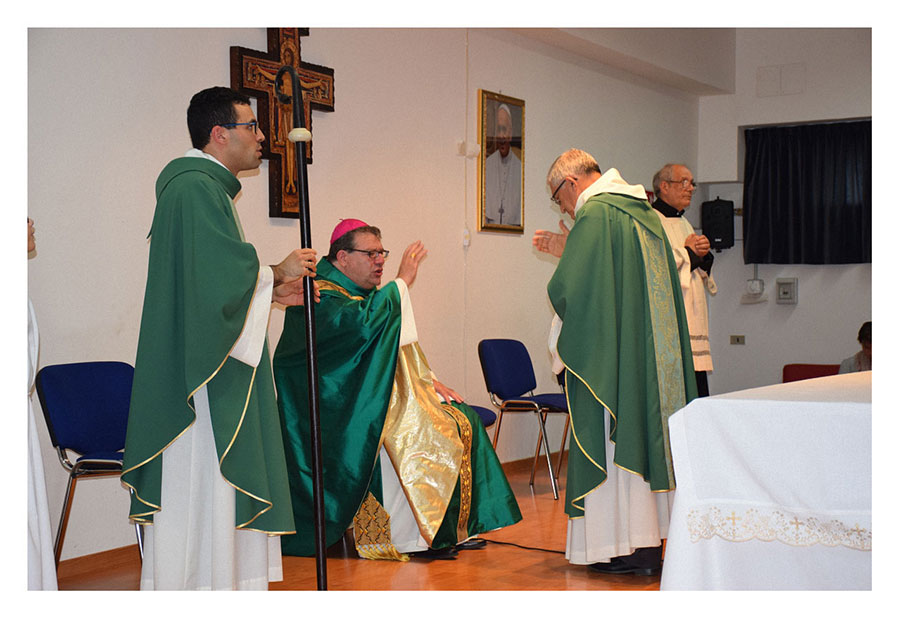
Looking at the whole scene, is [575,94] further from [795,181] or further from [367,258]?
[367,258]

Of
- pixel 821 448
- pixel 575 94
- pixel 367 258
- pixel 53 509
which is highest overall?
pixel 575 94

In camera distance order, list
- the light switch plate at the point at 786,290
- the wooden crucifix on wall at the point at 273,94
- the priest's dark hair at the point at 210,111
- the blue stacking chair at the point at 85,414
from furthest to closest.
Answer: the light switch plate at the point at 786,290 < the wooden crucifix on wall at the point at 273,94 < the blue stacking chair at the point at 85,414 < the priest's dark hair at the point at 210,111

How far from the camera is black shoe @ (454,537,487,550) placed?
15.6 ft

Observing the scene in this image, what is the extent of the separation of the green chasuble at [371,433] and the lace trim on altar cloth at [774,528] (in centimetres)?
226

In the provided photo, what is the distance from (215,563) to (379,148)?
3418mm

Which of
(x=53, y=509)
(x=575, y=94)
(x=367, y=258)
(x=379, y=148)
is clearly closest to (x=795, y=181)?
(x=575, y=94)

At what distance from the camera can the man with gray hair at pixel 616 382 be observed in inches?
161

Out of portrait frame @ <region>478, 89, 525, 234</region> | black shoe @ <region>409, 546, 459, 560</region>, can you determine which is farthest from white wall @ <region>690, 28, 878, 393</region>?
black shoe @ <region>409, 546, 459, 560</region>

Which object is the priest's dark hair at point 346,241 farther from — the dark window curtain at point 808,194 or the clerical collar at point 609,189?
the dark window curtain at point 808,194

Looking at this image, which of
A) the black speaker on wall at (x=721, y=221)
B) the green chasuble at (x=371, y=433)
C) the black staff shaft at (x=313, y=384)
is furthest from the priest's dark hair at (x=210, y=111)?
the black speaker on wall at (x=721, y=221)

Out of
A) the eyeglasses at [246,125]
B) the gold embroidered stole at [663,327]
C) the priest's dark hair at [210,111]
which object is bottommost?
the gold embroidered stole at [663,327]

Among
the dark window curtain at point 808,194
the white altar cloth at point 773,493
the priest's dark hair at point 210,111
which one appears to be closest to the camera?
the white altar cloth at point 773,493

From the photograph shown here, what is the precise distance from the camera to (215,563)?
326cm

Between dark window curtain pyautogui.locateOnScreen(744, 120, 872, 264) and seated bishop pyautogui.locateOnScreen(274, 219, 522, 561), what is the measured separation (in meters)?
5.95
